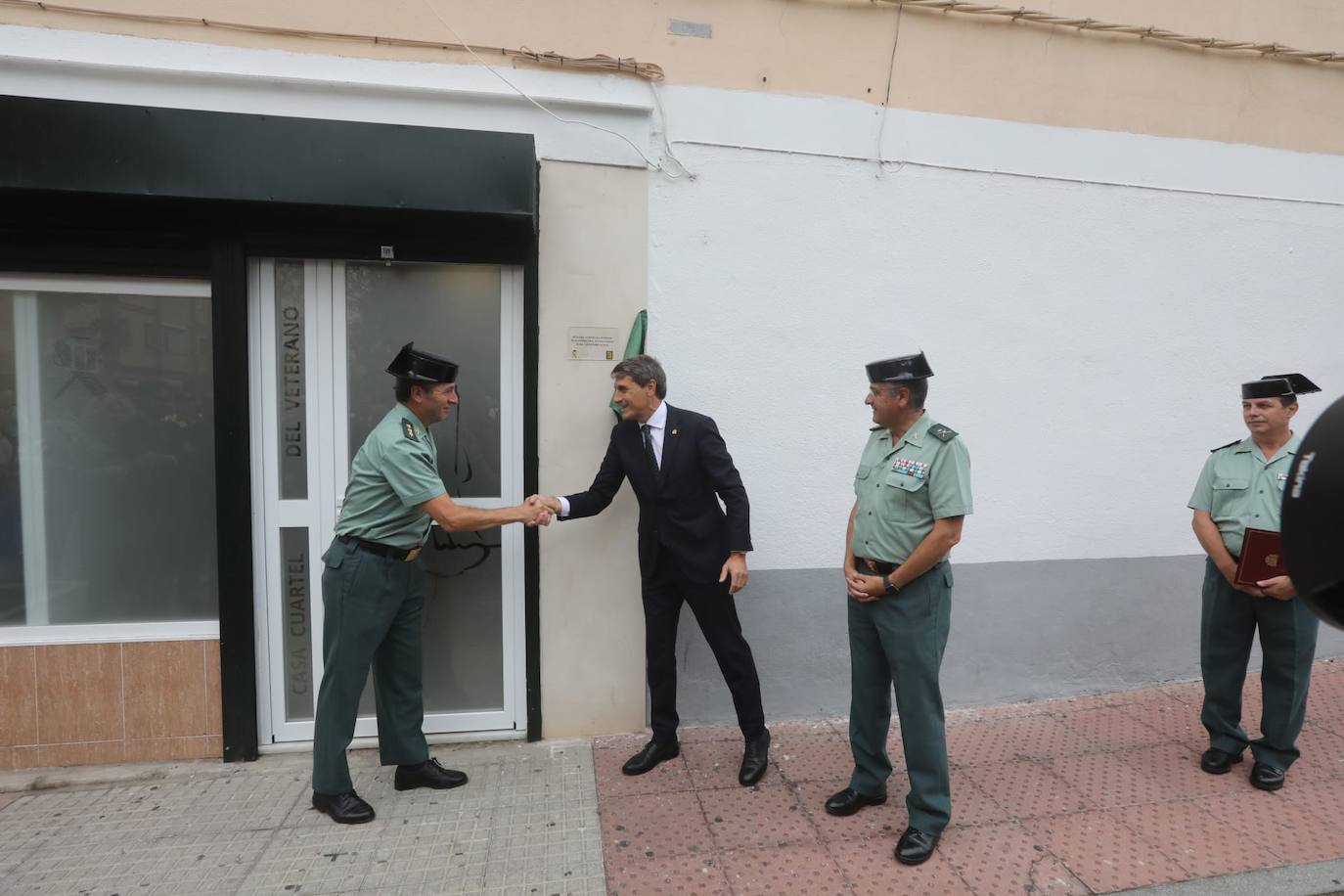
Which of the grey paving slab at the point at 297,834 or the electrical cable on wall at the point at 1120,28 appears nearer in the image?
the grey paving slab at the point at 297,834

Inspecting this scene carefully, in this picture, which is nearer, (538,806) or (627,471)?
(538,806)

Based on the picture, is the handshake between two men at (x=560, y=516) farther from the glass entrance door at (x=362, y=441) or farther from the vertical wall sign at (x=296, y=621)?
the vertical wall sign at (x=296, y=621)

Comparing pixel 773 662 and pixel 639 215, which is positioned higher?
pixel 639 215

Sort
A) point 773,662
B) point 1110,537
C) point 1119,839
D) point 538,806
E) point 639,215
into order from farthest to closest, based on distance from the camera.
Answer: point 1110,537, point 773,662, point 639,215, point 538,806, point 1119,839

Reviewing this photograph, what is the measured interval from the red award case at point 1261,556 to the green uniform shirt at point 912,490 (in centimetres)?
Result: 155

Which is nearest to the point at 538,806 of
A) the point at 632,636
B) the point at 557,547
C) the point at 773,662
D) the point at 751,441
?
the point at 632,636

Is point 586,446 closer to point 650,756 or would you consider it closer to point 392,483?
point 392,483

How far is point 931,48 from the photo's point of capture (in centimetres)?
412

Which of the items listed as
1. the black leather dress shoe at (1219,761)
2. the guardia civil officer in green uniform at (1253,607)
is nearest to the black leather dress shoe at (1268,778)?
the guardia civil officer in green uniform at (1253,607)

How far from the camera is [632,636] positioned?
3936mm

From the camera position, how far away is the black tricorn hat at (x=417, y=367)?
3152 mm

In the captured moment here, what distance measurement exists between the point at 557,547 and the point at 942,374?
7.96 ft

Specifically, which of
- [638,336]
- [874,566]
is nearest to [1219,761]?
[874,566]

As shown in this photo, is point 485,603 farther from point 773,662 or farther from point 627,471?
point 773,662
